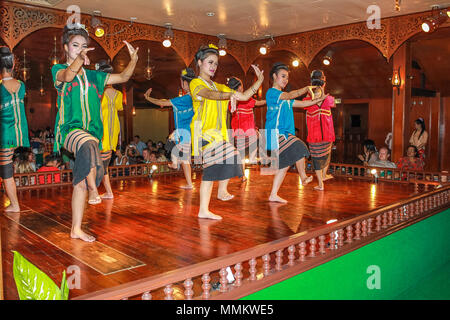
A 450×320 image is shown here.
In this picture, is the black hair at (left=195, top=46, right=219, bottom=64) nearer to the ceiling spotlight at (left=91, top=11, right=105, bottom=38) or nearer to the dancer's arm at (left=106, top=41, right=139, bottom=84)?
the dancer's arm at (left=106, top=41, right=139, bottom=84)

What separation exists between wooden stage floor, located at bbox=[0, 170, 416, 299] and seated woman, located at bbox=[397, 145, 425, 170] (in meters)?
0.53

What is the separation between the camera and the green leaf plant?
175 cm

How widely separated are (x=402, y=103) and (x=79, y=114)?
Answer: 6.29 meters

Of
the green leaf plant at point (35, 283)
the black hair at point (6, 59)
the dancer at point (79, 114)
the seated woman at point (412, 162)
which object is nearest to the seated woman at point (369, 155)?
the seated woman at point (412, 162)

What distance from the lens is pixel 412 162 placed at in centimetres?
616

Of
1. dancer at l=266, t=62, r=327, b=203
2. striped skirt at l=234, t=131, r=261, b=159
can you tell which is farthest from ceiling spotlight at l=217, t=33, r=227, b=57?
dancer at l=266, t=62, r=327, b=203

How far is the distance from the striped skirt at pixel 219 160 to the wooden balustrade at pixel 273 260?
0.91 meters

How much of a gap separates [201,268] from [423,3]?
588 cm

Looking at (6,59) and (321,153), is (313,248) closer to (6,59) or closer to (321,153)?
(321,153)

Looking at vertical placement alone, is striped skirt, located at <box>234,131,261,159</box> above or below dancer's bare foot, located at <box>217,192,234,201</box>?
above

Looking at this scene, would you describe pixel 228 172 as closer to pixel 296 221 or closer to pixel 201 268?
pixel 296 221
